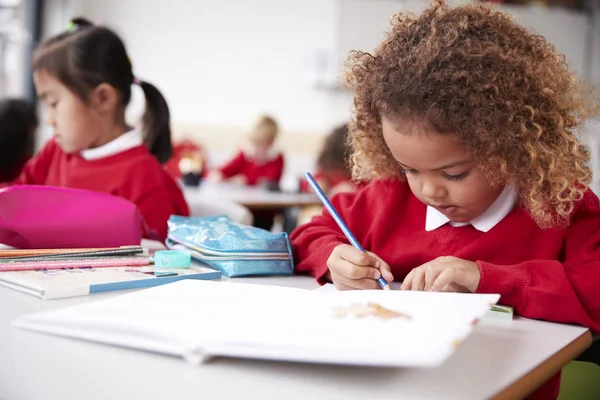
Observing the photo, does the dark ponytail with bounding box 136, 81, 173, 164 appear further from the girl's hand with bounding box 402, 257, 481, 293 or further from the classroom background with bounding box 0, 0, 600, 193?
the classroom background with bounding box 0, 0, 600, 193

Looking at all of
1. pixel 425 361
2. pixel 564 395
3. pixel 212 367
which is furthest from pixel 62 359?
pixel 564 395

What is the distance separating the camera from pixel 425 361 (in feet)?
1.63

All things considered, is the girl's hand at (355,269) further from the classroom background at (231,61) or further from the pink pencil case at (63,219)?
the classroom background at (231,61)

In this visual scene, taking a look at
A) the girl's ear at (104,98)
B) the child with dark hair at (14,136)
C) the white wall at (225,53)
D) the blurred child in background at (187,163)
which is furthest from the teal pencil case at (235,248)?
the white wall at (225,53)


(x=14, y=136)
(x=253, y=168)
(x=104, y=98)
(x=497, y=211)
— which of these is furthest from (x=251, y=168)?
(x=497, y=211)

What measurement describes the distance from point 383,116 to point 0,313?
57cm

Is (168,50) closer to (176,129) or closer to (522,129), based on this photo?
(176,129)

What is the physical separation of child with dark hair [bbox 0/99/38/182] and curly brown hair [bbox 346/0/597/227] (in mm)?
1570

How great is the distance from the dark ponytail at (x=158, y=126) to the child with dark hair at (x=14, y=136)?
0.58 m

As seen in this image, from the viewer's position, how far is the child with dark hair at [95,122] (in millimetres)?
1595

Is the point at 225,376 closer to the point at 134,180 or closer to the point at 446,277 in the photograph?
the point at 446,277

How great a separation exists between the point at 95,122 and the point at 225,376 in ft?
4.26

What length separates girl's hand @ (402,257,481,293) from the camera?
827 millimetres

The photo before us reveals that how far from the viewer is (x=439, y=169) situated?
0.92 metres
